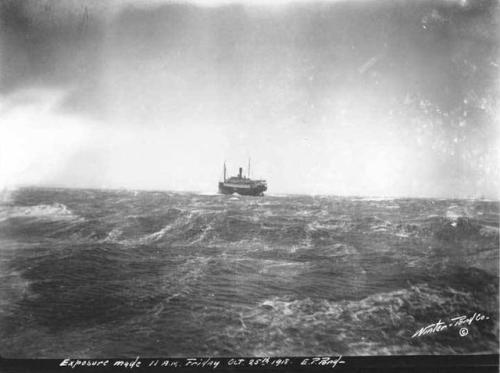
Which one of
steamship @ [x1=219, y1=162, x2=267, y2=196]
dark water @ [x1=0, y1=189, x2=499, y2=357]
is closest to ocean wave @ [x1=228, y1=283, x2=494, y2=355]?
dark water @ [x1=0, y1=189, x2=499, y2=357]

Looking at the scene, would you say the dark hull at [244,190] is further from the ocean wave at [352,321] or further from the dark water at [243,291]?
the ocean wave at [352,321]

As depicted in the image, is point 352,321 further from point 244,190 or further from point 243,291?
point 244,190

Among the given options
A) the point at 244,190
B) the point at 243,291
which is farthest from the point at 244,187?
the point at 243,291

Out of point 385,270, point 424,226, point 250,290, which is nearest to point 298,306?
point 250,290

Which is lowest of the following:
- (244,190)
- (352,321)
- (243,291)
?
(352,321)
